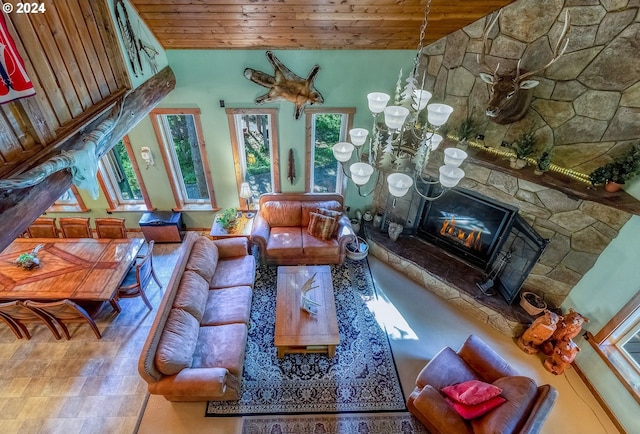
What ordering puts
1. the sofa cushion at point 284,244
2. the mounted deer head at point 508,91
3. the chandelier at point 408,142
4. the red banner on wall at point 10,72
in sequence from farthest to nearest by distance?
1. the sofa cushion at point 284,244
2. the mounted deer head at point 508,91
3. the chandelier at point 408,142
4. the red banner on wall at point 10,72

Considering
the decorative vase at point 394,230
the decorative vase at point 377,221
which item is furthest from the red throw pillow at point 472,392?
the decorative vase at point 377,221

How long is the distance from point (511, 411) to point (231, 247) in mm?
3836

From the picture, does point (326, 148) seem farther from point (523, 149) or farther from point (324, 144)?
point (523, 149)

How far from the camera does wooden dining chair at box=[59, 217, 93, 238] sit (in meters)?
4.54

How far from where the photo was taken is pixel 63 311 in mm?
3477

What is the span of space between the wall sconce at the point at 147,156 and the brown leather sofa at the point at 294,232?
194cm

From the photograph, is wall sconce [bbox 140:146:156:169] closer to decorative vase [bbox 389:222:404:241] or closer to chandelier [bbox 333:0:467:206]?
chandelier [bbox 333:0:467:206]

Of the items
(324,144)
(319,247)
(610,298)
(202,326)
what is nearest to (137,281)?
(202,326)

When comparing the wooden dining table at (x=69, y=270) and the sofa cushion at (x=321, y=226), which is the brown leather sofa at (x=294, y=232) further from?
the wooden dining table at (x=69, y=270)

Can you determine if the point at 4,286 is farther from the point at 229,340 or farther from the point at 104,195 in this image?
the point at 229,340

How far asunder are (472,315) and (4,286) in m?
6.08

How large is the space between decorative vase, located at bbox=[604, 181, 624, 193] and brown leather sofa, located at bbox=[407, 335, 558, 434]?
2.13 metres

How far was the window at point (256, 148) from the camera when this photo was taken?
4979mm

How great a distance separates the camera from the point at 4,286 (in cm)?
364
